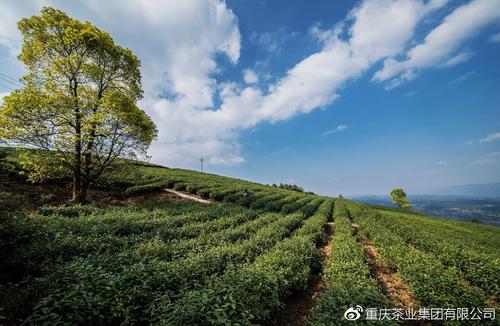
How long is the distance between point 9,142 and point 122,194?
9.40m

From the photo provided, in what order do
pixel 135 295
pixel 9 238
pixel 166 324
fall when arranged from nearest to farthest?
pixel 166 324
pixel 135 295
pixel 9 238

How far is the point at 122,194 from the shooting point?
71.6 ft

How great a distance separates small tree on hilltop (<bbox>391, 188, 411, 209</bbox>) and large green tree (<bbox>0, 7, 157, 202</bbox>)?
2889 inches

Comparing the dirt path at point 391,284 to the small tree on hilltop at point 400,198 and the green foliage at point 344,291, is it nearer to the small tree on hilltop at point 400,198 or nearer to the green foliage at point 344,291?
the green foliage at point 344,291

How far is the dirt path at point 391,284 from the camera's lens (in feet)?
25.8

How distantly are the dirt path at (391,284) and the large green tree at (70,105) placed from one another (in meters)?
18.4

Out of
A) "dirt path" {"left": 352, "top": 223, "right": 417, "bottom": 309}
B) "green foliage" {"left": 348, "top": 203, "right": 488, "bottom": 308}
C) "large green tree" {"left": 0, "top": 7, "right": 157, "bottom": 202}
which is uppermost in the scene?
"large green tree" {"left": 0, "top": 7, "right": 157, "bottom": 202}

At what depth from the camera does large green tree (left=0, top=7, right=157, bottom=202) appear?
14.3m

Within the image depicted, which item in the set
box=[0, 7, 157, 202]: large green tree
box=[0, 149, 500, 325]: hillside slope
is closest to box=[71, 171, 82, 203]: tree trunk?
box=[0, 7, 157, 202]: large green tree

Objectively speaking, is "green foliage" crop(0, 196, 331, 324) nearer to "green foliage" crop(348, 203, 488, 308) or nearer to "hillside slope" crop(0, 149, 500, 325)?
"hillside slope" crop(0, 149, 500, 325)

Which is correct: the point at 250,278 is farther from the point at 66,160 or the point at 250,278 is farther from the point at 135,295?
the point at 66,160

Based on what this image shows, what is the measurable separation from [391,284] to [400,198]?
6974 cm

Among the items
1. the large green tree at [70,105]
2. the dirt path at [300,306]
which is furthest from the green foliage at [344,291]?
the large green tree at [70,105]

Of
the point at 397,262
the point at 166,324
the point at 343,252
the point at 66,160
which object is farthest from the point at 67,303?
the point at 66,160
